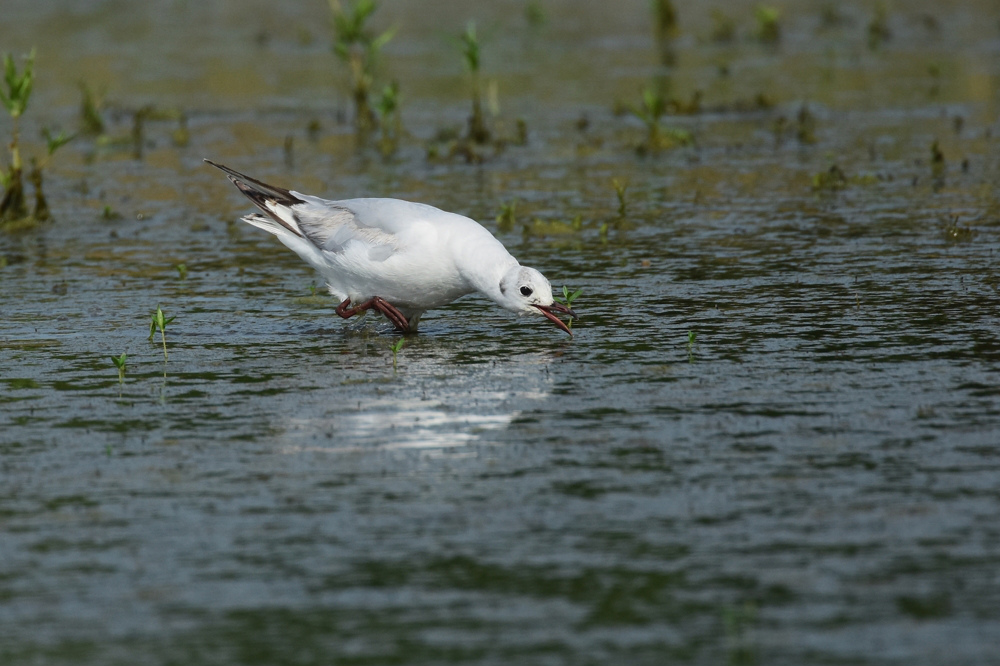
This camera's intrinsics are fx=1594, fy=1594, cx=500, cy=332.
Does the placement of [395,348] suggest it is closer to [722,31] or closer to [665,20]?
[722,31]

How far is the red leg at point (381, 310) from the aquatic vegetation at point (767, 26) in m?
17.7

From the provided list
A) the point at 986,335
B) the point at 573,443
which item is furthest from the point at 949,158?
the point at 573,443

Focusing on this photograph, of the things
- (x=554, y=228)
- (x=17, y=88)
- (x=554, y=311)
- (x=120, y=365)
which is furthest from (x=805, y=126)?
(x=120, y=365)

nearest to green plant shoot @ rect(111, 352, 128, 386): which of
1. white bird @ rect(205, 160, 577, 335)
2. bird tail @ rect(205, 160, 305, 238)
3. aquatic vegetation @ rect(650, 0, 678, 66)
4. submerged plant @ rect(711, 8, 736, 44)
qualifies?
white bird @ rect(205, 160, 577, 335)

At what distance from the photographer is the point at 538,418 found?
7.73 metres

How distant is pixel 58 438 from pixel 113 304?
3.49 metres

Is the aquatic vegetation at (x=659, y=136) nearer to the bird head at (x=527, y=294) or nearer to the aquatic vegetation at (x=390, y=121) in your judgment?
the aquatic vegetation at (x=390, y=121)

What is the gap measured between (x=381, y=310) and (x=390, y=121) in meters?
10.7

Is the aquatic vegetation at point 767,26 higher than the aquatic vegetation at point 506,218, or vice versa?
the aquatic vegetation at point 767,26

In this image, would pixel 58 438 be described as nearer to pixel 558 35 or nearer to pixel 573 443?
pixel 573 443

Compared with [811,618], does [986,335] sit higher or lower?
higher

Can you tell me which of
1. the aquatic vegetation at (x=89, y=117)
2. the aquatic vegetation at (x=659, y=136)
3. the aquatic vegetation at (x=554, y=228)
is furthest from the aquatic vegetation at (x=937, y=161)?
the aquatic vegetation at (x=89, y=117)

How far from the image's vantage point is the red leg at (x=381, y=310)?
9.69 meters

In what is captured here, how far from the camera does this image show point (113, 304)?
36.0ft
